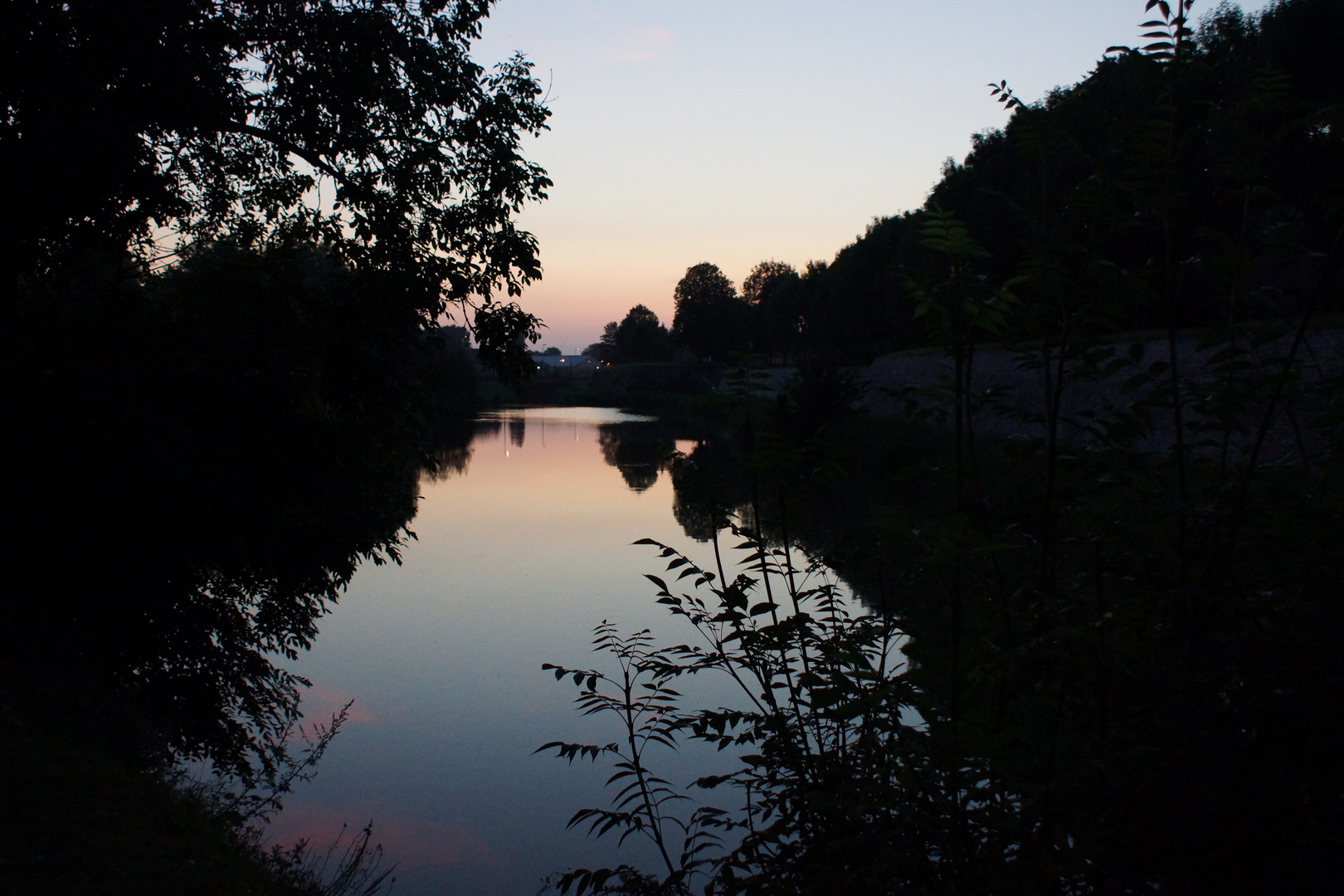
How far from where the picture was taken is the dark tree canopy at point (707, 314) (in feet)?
157

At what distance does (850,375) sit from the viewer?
26328 mm

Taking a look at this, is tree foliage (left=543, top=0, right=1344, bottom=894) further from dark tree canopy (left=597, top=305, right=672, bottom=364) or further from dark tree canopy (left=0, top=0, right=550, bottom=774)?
dark tree canopy (left=597, top=305, right=672, bottom=364)

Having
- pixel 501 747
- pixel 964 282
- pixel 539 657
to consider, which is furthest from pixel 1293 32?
pixel 964 282

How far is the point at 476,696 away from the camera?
8672mm

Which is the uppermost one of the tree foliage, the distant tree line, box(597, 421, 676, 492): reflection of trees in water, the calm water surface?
the distant tree line

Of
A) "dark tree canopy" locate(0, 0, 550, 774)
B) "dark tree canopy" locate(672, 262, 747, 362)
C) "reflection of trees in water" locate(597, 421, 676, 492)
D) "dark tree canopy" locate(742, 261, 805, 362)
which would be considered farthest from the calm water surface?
"dark tree canopy" locate(742, 261, 805, 362)

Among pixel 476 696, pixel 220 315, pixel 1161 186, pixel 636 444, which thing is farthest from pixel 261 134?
pixel 636 444

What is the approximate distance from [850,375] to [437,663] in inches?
730

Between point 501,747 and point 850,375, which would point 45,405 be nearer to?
point 501,747

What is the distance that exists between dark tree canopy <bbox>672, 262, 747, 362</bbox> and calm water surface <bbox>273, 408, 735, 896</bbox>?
22.4 m

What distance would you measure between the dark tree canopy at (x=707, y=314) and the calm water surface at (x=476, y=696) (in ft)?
73.4

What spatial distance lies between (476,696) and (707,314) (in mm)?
43840

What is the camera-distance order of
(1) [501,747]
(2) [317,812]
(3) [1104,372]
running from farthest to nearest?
(1) [501,747] < (2) [317,812] < (3) [1104,372]

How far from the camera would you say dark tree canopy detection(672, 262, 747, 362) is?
157 feet
